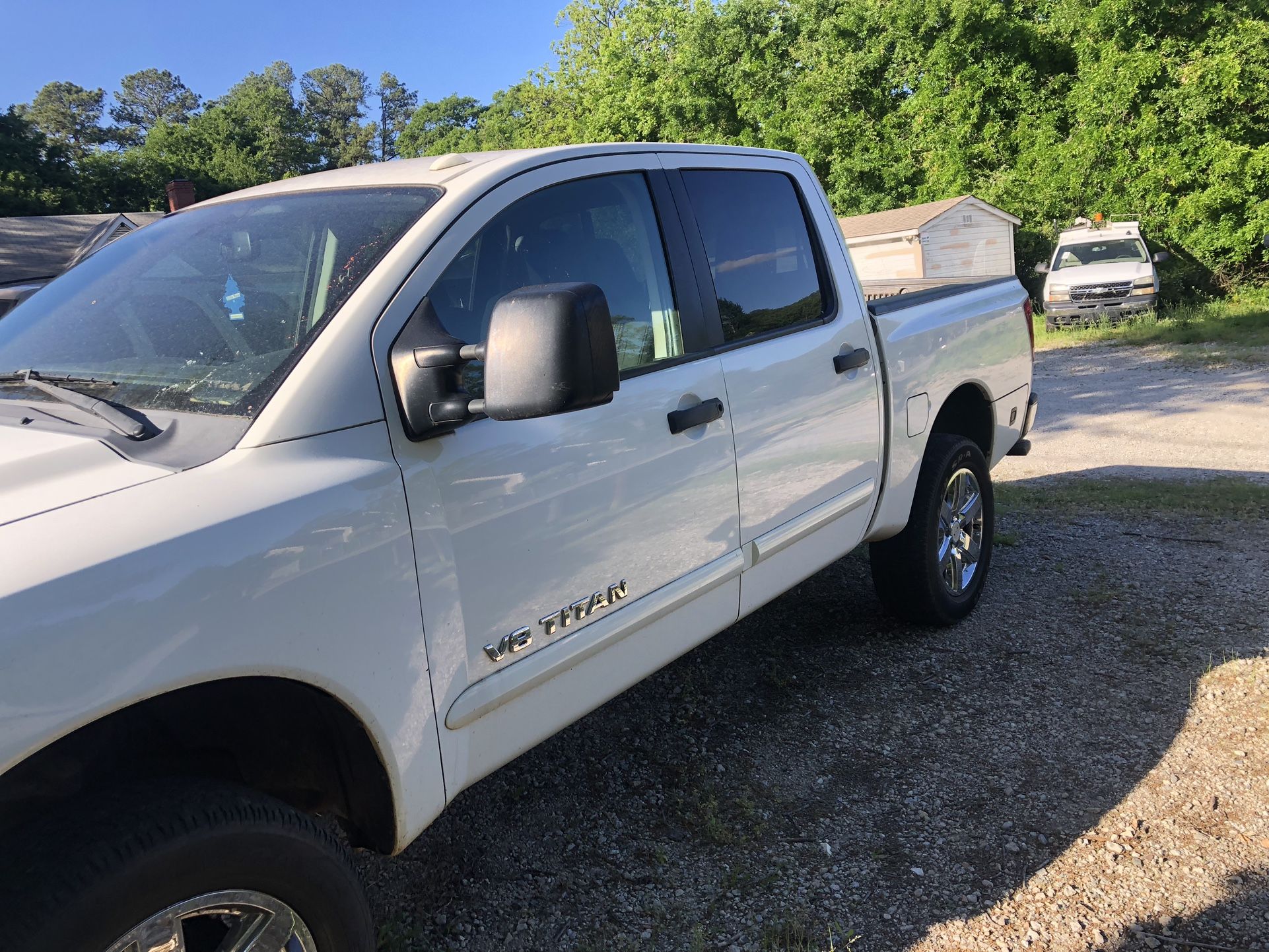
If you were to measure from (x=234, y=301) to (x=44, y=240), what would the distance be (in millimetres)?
28433

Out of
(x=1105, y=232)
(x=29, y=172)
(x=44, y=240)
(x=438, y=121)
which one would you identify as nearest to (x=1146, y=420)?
(x=1105, y=232)

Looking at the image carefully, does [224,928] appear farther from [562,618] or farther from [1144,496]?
[1144,496]

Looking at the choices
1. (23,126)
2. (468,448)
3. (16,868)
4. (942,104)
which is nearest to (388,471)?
(468,448)

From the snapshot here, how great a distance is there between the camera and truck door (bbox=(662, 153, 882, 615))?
3.00 meters

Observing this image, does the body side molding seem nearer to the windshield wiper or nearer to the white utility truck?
the windshield wiper

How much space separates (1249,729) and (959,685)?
980 mm

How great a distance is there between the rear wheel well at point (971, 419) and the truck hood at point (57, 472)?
144 inches

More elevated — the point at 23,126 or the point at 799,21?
the point at 23,126

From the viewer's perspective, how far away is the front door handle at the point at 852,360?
339 centimetres

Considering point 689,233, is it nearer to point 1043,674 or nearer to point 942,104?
point 1043,674

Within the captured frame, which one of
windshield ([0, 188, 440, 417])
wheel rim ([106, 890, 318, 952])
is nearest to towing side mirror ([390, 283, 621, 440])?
windshield ([0, 188, 440, 417])

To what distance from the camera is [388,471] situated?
1961mm

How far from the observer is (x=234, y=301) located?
2.24 m

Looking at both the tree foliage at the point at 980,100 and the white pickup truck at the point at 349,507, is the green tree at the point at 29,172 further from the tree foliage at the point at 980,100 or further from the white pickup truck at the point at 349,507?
the white pickup truck at the point at 349,507
